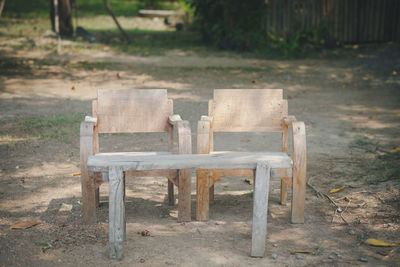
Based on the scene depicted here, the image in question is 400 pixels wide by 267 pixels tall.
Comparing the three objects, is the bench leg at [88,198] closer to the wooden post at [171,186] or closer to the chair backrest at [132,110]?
the chair backrest at [132,110]

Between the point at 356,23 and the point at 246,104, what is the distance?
11.7 meters

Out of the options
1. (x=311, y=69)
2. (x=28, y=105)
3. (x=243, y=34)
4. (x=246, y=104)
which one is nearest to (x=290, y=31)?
(x=243, y=34)

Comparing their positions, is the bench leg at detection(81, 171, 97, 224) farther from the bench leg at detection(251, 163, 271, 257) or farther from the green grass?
the green grass

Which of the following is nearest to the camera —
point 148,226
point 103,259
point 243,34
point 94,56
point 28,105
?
point 103,259

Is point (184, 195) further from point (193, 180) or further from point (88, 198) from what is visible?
point (193, 180)

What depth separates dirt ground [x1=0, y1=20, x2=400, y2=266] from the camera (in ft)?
11.7

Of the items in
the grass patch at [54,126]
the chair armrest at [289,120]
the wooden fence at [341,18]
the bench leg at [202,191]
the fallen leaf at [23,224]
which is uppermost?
the wooden fence at [341,18]

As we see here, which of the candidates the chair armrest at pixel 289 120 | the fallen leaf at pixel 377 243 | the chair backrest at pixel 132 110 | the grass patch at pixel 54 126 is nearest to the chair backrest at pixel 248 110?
the chair armrest at pixel 289 120

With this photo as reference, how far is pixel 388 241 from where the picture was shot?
3721 millimetres

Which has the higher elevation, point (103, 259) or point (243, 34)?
point (243, 34)

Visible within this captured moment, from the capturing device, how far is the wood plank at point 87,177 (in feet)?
12.9

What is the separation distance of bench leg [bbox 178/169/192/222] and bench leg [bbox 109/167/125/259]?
697 mm

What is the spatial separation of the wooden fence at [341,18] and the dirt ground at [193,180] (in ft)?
12.7

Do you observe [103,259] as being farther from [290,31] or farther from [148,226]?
[290,31]
